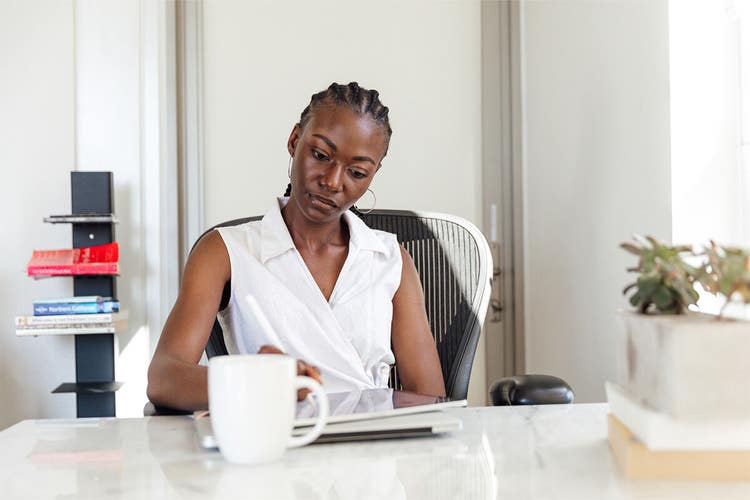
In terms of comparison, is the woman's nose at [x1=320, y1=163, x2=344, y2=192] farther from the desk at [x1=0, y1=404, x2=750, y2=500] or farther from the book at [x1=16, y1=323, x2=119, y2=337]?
the book at [x1=16, y1=323, x2=119, y2=337]

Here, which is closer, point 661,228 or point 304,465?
point 304,465

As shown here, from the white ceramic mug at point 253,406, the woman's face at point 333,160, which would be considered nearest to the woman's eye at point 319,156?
the woman's face at point 333,160

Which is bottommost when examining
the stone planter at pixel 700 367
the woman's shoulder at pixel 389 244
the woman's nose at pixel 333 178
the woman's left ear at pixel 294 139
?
the stone planter at pixel 700 367

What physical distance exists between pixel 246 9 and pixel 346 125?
5.25 feet

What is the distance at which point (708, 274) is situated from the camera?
0.67 m

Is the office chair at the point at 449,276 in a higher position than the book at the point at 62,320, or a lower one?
higher

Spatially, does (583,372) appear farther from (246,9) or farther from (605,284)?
(246,9)

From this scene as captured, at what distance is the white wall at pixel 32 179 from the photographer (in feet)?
8.34

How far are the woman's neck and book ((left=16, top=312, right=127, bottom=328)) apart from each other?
3.42ft

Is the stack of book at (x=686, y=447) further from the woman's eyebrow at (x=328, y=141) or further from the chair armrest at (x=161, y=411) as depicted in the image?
the woman's eyebrow at (x=328, y=141)

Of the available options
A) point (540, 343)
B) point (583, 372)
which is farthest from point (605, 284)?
point (540, 343)

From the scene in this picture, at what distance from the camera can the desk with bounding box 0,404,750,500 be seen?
0.63 m

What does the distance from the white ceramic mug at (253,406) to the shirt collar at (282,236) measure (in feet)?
2.41

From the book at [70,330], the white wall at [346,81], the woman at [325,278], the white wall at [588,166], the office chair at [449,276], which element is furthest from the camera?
the white wall at [346,81]
